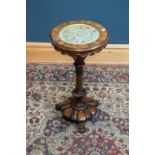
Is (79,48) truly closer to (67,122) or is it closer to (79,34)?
(79,34)

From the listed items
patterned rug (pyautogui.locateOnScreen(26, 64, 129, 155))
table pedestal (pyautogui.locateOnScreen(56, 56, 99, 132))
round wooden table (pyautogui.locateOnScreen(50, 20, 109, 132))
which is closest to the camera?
round wooden table (pyautogui.locateOnScreen(50, 20, 109, 132))

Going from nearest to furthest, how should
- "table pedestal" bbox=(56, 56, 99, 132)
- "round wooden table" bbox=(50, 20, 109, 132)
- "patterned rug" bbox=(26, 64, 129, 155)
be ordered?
"round wooden table" bbox=(50, 20, 109, 132) → "patterned rug" bbox=(26, 64, 129, 155) → "table pedestal" bbox=(56, 56, 99, 132)

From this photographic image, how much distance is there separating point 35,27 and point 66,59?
1.36 ft

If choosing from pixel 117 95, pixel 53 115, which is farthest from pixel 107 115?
pixel 53 115

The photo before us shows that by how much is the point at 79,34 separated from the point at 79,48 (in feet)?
0.61

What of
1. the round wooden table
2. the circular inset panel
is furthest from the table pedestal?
the circular inset panel

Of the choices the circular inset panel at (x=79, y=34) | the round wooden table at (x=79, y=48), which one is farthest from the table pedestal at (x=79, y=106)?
the circular inset panel at (x=79, y=34)

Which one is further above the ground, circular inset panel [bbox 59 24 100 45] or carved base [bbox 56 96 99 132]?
circular inset panel [bbox 59 24 100 45]

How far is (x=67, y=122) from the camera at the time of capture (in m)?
2.15

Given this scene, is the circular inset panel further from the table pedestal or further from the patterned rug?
the patterned rug

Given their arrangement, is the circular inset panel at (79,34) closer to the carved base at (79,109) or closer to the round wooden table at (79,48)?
the round wooden table at (79,48)

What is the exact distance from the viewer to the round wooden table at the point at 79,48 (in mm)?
1796

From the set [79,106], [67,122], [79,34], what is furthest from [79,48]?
[67,122]

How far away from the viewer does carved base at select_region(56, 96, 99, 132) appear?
209 cm
